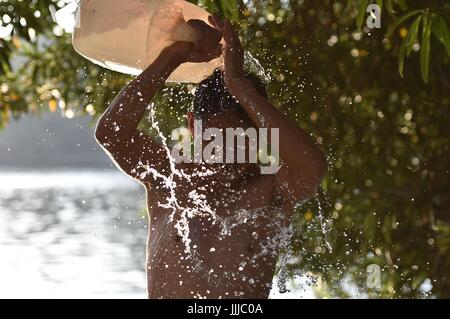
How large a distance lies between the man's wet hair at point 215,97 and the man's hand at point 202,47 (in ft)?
0.31

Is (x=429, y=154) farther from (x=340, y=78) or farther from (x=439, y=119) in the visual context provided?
(x=340, y=78)

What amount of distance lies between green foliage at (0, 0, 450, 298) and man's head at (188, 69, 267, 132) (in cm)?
230

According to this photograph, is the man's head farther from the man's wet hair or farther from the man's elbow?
the man's elbow

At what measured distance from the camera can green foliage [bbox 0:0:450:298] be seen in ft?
17.6

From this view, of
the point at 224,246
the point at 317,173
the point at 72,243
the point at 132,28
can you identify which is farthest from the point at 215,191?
the point at 72,243

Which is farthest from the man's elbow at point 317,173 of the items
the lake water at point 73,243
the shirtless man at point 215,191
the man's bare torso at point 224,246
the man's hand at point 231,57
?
the lake water at point 73,243

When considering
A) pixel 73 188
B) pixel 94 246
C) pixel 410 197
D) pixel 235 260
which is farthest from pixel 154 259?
pixel 73 188

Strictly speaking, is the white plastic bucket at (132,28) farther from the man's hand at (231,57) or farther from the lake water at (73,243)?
the lake water at (73,243)

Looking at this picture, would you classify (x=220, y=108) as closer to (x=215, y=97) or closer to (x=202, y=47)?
(x=215, y=97)

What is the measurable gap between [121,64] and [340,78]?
7.61ft

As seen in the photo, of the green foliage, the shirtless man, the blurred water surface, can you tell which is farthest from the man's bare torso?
the blurred water surface

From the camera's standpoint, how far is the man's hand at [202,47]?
2932 mm

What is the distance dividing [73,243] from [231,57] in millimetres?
18392

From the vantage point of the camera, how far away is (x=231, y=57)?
284cm
